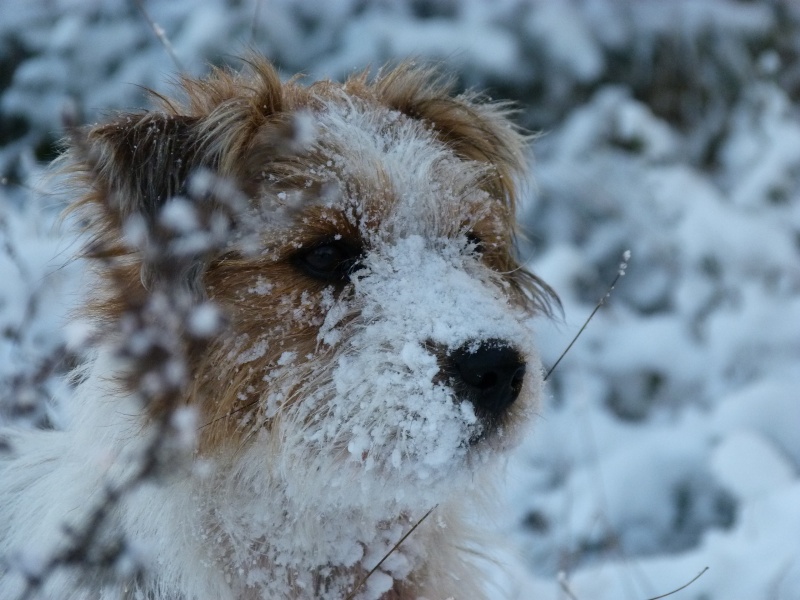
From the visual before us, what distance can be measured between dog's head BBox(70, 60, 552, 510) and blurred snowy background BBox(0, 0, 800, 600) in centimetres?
205

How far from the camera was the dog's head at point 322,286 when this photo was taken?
206 centimetres

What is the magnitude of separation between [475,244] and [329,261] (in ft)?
1.74

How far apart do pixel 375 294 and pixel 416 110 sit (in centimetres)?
89

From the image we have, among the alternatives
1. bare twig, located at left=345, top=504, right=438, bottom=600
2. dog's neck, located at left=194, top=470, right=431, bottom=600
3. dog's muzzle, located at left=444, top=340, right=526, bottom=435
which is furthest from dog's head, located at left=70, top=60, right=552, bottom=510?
bare twig, located at left=345, top=504, right=438, bottom=600

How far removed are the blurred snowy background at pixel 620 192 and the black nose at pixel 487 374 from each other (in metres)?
2.42

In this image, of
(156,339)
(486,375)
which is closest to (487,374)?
(486,375)

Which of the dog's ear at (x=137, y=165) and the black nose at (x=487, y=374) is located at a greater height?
the dog's ear at (x=137, y=165)

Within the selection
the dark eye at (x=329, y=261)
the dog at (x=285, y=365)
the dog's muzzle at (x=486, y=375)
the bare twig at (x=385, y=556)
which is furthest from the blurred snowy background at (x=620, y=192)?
the dog's muzzle at (x=486, y=375)

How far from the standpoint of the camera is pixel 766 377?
5715 mm

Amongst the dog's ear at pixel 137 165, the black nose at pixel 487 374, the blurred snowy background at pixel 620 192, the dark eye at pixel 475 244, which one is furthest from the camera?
the blurred snowy background at pixel 620 192

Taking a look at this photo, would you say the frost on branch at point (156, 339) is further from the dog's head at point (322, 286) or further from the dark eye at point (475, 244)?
the dark eye at point (475, 244)

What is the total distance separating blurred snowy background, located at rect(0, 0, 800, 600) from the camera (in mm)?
4914

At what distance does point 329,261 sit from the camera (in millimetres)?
2338

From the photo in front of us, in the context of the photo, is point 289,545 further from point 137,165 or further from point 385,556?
point 137,165
